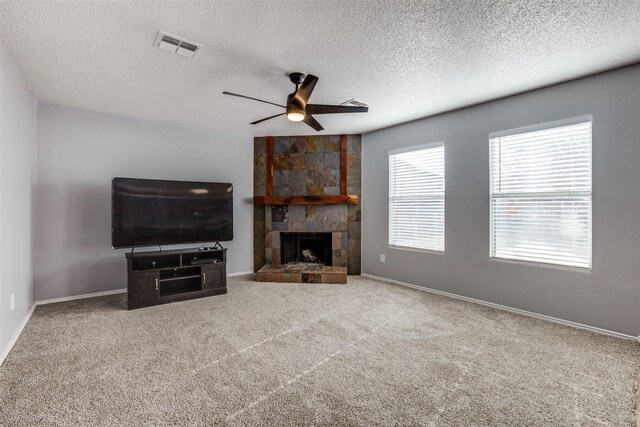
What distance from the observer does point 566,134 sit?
3.07 metres

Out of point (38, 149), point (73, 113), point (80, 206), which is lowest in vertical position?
point (80, 206)

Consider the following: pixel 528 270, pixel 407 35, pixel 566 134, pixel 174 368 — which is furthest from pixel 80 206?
pixel 566 134

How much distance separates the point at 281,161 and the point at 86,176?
2754mm

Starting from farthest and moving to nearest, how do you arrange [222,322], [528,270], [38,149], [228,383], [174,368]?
1. [38,149]
2. [528,270]
3. [222,322]
4. [174,368]
5. [228,383]

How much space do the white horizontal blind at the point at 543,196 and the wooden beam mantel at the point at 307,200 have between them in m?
2.15

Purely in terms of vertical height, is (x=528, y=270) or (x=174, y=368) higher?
(x=528, y=270)

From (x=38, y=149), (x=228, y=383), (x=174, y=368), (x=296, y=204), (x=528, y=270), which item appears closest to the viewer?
(x=228, y=383)

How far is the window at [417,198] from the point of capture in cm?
420

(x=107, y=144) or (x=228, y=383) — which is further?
(x=107, y=144)

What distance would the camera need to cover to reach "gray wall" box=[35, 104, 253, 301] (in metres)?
3.69

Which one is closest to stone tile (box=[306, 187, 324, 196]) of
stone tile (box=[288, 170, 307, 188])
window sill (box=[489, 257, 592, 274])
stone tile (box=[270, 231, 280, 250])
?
stone tile (box=[288, 170, 307, 188])

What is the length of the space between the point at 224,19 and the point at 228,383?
2.41 meters

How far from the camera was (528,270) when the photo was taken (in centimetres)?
330

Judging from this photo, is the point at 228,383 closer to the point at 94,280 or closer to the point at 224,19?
the point at 224,19
